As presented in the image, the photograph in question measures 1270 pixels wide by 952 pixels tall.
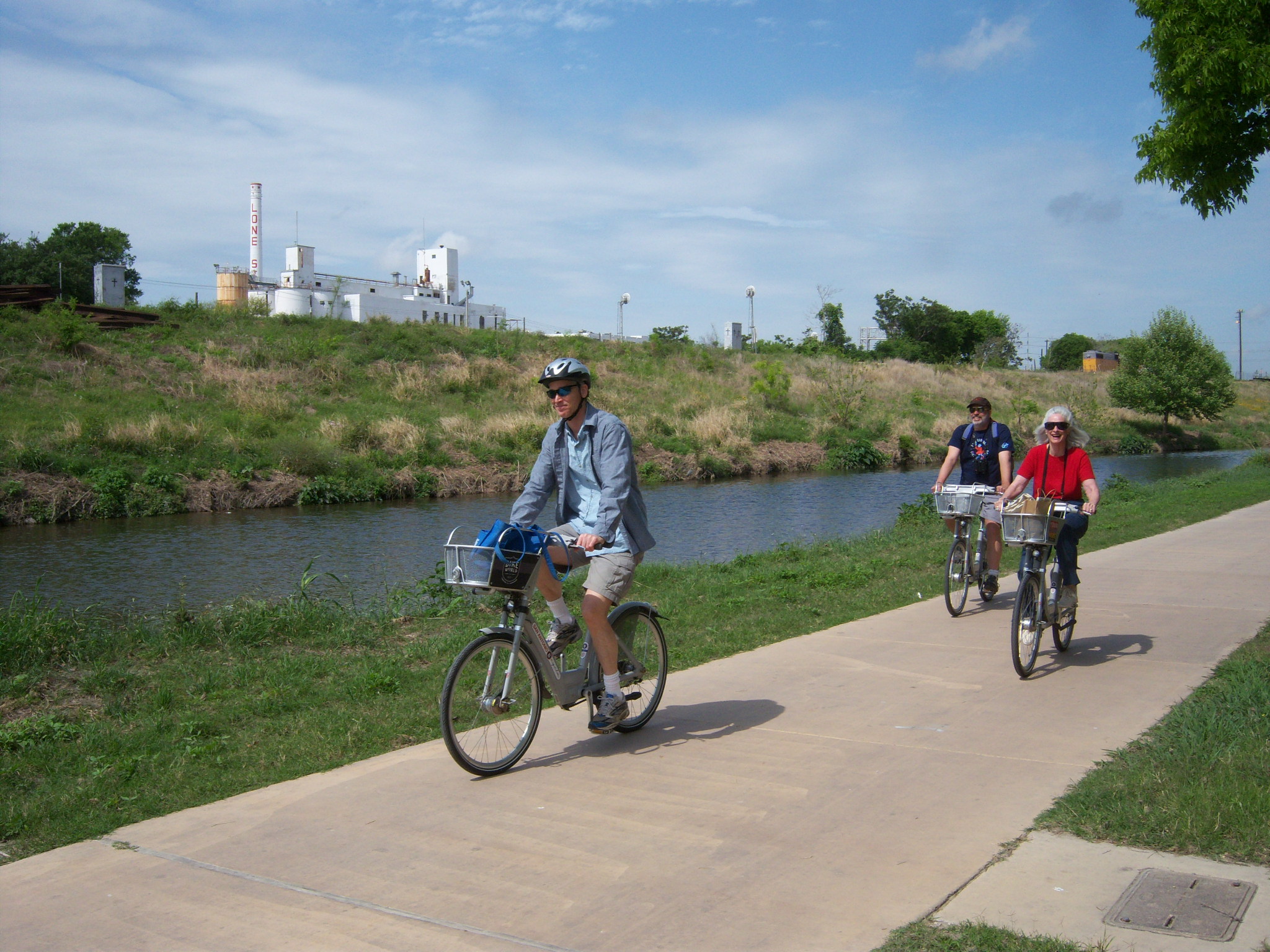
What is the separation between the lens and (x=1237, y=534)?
47.0ft

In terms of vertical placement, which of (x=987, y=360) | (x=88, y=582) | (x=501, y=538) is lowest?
(x=88, y=582)

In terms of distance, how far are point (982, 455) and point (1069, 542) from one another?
115 inches

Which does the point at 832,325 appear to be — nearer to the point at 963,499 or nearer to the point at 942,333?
the point at 942,333

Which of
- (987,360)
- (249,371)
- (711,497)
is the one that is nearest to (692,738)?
(711,497)

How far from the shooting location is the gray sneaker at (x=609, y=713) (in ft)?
18.3

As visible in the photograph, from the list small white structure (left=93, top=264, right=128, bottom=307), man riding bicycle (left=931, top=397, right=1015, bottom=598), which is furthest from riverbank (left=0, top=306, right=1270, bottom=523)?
man riding bicycle (left=931, top=397, right=1015, bottom=598)

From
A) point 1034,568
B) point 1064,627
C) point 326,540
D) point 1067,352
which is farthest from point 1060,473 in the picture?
point 1067,352

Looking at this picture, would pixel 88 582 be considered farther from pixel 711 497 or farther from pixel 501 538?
pixel 711 497

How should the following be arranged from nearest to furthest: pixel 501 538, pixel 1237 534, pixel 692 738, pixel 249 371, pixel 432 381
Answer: pixel 501 538 < pixel 692 738 < pixel 1237 534 < pixel 249 371 < pixel 432 381

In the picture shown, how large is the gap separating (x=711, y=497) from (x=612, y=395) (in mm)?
14846

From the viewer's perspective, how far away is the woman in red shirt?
24.4 ft

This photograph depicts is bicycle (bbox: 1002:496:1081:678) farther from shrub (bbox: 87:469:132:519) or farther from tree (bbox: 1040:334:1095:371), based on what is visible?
tree (bbox: 1040:334:1095:371)

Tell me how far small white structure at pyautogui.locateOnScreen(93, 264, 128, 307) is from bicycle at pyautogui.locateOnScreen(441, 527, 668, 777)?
53.0 m

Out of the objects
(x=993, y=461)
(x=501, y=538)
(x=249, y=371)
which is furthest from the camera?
(x=249, y=371)
